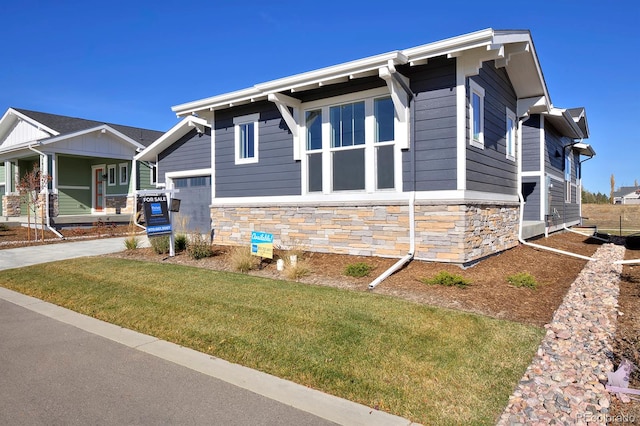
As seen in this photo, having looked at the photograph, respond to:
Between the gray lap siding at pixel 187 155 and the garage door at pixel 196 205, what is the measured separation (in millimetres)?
526

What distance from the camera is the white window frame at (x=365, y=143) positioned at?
8812 mm

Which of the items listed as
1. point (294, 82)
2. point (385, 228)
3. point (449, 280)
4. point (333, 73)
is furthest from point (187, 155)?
point (449, 280)

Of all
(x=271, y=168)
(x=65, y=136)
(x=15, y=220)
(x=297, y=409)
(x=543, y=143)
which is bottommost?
(x=297, y=409)

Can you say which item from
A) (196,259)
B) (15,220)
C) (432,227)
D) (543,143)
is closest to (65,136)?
(15,220)

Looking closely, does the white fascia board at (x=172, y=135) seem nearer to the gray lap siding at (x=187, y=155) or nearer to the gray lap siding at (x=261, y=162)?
the gray lap siding at (x=187, y=155)

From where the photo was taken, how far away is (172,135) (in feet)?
48.3

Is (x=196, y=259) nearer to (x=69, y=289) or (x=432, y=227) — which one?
(x=69, y=289)

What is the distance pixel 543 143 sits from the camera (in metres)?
14.0

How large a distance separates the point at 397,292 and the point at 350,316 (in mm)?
1560

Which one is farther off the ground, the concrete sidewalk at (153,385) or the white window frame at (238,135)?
the white window frame at (238,135)

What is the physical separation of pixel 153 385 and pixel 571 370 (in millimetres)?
3929

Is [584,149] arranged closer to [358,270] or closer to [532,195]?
[532,195]

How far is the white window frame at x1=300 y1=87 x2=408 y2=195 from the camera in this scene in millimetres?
8812

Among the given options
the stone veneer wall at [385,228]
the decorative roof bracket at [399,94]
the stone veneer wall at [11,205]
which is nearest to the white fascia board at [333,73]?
the decorative roof bracket at [399,94]
